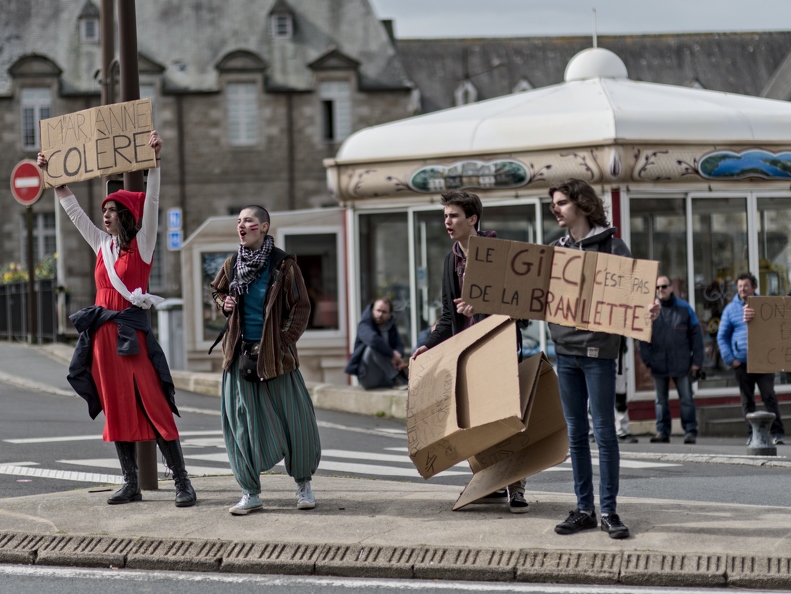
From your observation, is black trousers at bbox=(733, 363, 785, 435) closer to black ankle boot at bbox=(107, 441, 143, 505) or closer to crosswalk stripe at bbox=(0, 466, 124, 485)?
crosswalk stripe at bbox=(0, 466, 124, 485)

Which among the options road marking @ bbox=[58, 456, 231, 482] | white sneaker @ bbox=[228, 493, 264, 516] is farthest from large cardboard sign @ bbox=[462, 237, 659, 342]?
road marking @ bbox=[58, 456, 231, 482]

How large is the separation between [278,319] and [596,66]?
38.3 ft

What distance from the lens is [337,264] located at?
737 inches

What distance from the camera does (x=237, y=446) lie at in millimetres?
7133

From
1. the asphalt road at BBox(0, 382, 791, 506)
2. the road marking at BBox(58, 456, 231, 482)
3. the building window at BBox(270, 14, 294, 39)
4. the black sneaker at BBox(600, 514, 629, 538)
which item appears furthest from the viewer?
the building window at BBox(270, 14, 294, 39)

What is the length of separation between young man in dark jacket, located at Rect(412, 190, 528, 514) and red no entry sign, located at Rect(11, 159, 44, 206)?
51.9 feet

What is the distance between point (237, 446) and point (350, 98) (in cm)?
3685

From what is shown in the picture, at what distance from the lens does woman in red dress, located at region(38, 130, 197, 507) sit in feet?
24.1

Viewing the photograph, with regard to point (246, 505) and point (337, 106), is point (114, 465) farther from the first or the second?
point (337, 106)

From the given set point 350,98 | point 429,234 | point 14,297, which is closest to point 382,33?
point 350,98

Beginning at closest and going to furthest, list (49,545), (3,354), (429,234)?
(49,545) < (429,234) < (3,354)

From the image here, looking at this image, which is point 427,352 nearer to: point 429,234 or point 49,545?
point 49,545

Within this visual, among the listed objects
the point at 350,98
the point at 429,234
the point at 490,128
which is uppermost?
the point at 350,98

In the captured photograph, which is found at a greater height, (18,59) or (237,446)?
(18,59)
